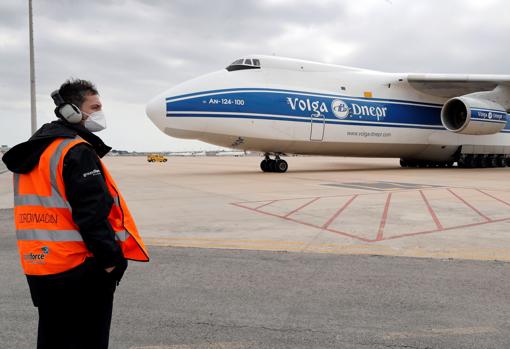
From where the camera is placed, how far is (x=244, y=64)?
1791 centimetres

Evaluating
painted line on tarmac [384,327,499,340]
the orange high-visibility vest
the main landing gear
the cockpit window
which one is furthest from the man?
the main landing gear

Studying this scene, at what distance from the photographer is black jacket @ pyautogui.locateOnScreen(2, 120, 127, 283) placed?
2178 millimetres

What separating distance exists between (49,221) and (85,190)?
0.24m

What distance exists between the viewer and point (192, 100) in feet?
53.4

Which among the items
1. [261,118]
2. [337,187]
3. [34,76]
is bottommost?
[337,187]

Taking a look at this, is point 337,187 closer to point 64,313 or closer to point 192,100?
point 192,100

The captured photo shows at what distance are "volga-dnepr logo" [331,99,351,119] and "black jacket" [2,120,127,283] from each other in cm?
1737

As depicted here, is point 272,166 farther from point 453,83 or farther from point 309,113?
point 453,83

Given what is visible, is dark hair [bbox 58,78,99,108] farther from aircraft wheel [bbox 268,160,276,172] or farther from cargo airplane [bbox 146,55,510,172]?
aircraft wheel [bbox 268,160,276,172]

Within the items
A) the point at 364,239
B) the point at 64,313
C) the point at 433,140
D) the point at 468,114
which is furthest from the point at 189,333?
the point at 433,140

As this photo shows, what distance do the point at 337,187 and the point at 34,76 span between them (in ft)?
46.6

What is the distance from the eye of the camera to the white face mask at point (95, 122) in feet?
8.16

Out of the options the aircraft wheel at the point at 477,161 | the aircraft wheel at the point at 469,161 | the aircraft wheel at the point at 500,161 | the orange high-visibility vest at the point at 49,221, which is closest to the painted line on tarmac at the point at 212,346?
the orange high-visibility vest at the point at 49,221

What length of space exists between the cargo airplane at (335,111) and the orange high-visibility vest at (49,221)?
14194mm
